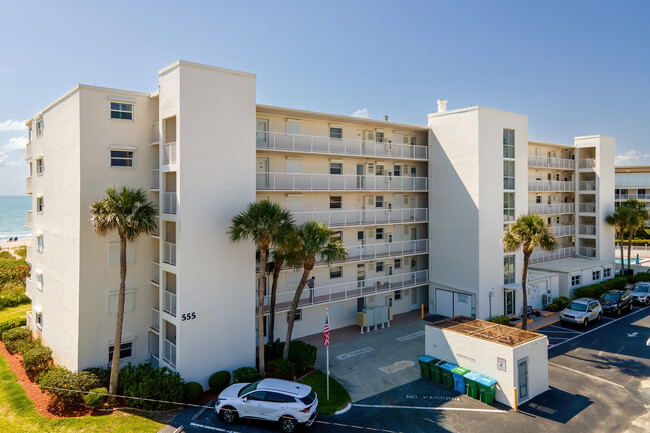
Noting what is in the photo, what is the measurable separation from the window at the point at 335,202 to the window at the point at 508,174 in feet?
39.9

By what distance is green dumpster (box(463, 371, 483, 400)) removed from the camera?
59.1 ft

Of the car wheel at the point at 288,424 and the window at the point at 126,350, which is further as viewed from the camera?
the window at the point at 126,350

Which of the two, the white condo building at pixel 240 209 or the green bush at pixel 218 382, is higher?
the white condo building at pixel 240 209

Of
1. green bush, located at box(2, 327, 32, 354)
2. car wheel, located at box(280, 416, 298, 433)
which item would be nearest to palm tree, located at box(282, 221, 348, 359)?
car wheel, located at box(280, 416, 298, 433)

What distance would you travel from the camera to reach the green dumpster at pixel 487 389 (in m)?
17.4

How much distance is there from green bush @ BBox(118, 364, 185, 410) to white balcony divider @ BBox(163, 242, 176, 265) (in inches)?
189

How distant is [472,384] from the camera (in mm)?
18094

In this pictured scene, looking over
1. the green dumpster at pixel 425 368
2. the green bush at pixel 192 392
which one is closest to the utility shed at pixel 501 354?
the green dumpster at pixel 425 368

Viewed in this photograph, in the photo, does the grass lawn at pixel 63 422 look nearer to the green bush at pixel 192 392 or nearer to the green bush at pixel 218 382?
the green bush at pixel 192 392

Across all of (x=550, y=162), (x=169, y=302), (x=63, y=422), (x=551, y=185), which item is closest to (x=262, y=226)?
(x=169, y=302)

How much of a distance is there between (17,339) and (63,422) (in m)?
12.8

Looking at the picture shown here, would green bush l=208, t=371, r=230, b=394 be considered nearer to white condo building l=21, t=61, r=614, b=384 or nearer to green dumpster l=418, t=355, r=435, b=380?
white condo building l=21, t=61, r=614, b=384

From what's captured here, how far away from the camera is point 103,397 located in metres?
17.7

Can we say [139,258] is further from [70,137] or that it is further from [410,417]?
[410,417]
